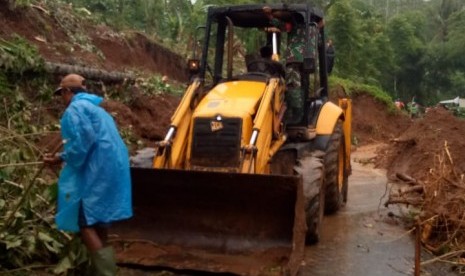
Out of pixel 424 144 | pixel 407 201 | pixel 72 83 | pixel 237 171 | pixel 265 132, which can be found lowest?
pixel 407 201

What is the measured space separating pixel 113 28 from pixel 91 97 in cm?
1778

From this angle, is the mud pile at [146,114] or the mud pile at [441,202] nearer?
the mud pile at [441,202]

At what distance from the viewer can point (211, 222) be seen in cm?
663

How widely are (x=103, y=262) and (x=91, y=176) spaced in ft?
2.36

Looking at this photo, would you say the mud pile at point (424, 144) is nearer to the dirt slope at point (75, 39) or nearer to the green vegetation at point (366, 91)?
the dirt slope at point (75, 39)

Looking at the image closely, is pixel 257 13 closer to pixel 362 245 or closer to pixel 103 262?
pixel 362 245

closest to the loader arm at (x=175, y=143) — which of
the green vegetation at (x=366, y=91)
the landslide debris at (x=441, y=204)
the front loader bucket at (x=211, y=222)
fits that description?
the front loader bucket at (x=211, y=222)

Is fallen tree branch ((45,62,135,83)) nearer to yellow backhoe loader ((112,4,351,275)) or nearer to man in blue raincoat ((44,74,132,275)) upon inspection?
yellow backhoe loader ((112,4,351,275))

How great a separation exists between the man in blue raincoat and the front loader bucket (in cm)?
92

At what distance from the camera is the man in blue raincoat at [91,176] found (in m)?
5.32

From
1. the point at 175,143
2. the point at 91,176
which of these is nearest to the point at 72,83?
the point at 91,176

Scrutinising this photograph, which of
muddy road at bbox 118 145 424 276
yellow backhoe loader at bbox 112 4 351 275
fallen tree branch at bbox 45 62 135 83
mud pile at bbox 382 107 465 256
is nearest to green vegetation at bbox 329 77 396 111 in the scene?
fallen tree branch at bbox 45 62 135 83

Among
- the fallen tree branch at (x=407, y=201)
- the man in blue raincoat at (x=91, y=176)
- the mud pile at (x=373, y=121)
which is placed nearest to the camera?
the man in blue raincoat at (x=91, y=176)

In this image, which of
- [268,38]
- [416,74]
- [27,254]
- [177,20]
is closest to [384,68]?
[416,74]
